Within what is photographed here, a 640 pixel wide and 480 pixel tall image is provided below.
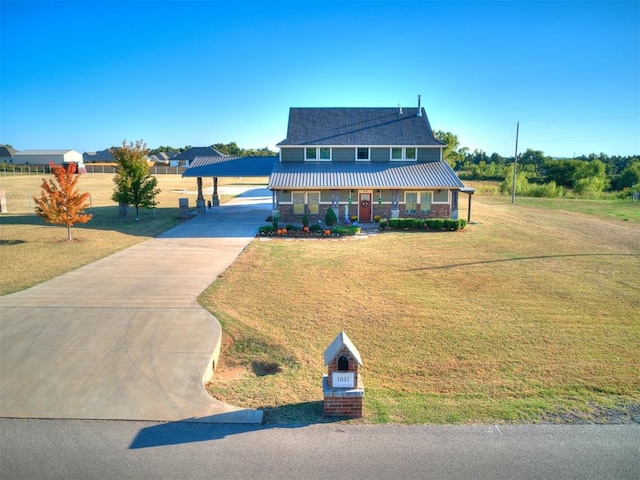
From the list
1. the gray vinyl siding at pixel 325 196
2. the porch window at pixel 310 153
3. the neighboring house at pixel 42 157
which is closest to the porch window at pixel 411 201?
the gray vinyl siding at pixel 325 196

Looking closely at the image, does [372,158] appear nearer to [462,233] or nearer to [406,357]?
[462,233]

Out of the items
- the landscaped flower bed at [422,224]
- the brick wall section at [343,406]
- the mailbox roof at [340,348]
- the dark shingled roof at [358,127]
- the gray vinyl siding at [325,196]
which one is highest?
the dark shingled roof at [358,127]

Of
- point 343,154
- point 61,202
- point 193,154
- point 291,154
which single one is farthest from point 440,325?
point 193,154

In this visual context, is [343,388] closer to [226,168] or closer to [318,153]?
[318,153]

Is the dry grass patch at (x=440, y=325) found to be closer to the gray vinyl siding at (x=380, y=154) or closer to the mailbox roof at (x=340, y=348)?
the mailbox roof at (x=340, y=348)

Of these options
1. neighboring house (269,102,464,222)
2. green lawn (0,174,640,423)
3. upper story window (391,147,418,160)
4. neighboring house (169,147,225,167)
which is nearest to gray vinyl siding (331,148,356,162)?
neighboring house (269,102,464,222)

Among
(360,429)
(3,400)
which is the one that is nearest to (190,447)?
(360,429)
